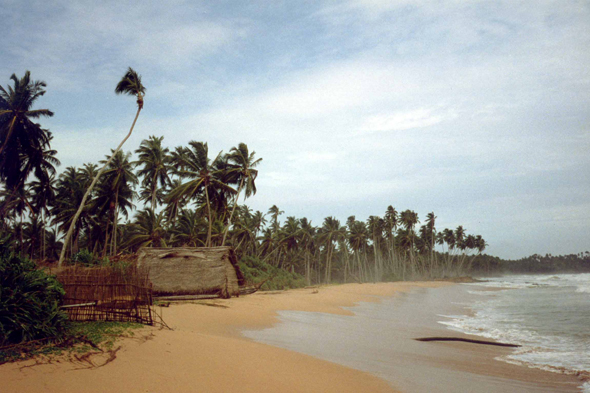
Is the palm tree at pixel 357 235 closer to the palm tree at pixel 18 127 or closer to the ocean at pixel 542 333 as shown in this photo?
the ocean at pixel 542 333

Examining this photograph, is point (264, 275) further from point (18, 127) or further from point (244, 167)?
point (18, 127)

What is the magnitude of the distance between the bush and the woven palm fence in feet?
5.82

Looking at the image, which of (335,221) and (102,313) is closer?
(102,313)

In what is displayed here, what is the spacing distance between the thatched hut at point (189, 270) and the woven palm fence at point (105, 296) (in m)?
6.99

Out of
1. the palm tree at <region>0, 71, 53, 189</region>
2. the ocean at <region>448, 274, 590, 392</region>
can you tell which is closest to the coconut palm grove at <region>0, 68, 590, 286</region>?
the palm tree at <region>0, 71, 53, 189</region>

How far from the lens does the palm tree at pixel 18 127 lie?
778 inches

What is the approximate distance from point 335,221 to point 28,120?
141 feet

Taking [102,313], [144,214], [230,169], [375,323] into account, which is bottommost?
[375,323]

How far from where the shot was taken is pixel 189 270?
15398 millimetres

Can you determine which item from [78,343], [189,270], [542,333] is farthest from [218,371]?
[542,333]

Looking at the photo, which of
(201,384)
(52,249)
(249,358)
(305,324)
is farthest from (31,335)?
(52,249)

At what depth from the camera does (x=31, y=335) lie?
503 centimetres

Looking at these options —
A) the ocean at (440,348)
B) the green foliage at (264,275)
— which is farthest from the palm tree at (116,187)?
the ocean at (440,348)

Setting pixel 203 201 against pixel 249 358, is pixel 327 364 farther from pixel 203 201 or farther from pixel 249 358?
pixel 203 201
